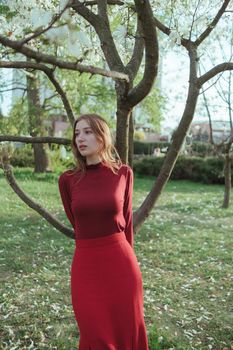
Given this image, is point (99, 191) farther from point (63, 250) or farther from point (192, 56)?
point (63, 250)

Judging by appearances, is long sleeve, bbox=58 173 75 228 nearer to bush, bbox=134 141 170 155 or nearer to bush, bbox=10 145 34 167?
bush, bbox=10 145 34 167

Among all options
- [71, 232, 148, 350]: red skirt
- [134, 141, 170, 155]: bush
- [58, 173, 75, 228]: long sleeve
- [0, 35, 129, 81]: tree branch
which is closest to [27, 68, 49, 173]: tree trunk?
[134, 141, 170, 155]: bush

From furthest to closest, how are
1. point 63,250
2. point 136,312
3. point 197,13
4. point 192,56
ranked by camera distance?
point 63,250 → point 197,13 → point 192,56 → point 136,312

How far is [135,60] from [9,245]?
12.9 feet

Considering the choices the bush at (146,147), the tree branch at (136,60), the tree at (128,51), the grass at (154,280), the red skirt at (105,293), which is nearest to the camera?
the tree at (128,51)

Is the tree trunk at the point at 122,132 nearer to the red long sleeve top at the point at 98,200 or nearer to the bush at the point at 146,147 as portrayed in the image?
the red long sleeve top at the point at 98,200

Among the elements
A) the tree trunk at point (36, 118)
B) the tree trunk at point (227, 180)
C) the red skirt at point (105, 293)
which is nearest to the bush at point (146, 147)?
the tree trunk at point (36, 118)

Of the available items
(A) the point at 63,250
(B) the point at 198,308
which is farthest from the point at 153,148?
(B) the point at 198,308

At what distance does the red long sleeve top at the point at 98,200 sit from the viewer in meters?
2.38

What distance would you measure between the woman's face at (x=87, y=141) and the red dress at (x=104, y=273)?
135mm

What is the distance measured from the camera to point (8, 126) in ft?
41.7

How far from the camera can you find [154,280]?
4973mm

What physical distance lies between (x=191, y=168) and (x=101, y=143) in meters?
13.3

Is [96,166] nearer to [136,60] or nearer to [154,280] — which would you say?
[136,60]
